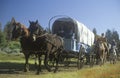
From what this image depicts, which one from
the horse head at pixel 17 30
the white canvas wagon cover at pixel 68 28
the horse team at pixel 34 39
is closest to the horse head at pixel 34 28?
the horse team at pixel 34 39

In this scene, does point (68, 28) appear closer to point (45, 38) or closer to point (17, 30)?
point (45, 38)

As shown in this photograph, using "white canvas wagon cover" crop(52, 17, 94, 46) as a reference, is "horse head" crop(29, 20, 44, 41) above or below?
below

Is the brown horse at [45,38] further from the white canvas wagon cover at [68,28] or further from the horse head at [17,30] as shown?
the white canvas wagon cover at [68,28]

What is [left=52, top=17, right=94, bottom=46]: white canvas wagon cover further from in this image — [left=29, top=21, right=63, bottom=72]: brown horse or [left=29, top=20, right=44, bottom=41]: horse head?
[left=29, top=20, right=44, bottom=41]: horse head

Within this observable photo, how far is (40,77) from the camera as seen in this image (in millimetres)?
14578

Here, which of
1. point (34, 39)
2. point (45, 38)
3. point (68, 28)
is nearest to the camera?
point (34, 39)

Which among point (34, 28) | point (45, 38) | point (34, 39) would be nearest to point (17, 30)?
point (34, 28)

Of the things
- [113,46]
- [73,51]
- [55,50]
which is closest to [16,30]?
[55,50]

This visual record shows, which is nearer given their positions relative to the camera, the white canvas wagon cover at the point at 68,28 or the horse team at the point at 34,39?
the horse team at the point at 34,39

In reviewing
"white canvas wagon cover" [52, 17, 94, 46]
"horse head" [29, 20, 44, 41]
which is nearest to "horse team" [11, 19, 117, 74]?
"horse head" [29, 20, 44, 41]

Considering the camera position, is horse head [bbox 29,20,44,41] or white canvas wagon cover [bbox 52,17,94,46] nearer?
horse head [bbox 29,20,44,41]

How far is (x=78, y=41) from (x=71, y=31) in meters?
0.80

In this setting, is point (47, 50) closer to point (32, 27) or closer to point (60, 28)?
point (32, 27)

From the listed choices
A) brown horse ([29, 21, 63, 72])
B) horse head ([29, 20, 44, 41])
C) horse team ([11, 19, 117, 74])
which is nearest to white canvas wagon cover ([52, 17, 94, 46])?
brown horse ([29, 21, 63, 72])
